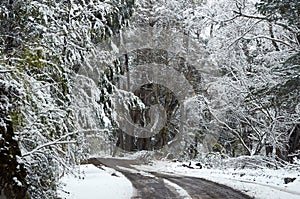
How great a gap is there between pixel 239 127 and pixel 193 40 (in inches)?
263

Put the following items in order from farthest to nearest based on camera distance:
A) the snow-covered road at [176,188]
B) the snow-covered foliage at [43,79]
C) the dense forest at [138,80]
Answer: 1. the snow-covered road at [176,188]
2. the dense forest at [138,80]
3. the snow-covered foliage at [43,79]

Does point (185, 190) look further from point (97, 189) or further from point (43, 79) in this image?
point (43, 79)

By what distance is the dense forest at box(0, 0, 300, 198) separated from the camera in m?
5.83

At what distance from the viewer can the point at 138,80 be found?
95.8 ft

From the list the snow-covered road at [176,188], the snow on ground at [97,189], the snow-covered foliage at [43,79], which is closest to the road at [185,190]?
the snow-covered road at [176,188]

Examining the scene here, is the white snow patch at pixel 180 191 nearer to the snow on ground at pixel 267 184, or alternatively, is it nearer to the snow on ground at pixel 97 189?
the snow on ground at pixel 97 189

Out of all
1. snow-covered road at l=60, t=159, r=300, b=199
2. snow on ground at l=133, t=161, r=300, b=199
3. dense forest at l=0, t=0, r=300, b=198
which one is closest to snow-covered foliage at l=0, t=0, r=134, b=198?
dense forest at l=0, t=0, r=300, b=198

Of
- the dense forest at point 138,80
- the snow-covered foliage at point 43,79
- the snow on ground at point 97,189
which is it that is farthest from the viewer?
the snow on ground at point 97,189

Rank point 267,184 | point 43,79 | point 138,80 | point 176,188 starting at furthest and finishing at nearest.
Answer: point 138,80 → point 267,184 → point 176,188 → point 43,79

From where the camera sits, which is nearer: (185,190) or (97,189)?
(97,189)

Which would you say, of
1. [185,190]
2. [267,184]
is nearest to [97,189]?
[185,190]

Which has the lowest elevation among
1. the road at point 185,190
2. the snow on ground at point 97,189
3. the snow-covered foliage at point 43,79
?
the road at point 185,190

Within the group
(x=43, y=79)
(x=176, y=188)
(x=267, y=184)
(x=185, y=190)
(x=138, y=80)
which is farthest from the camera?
(x=138, y=80)

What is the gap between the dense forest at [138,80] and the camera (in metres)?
5.83
